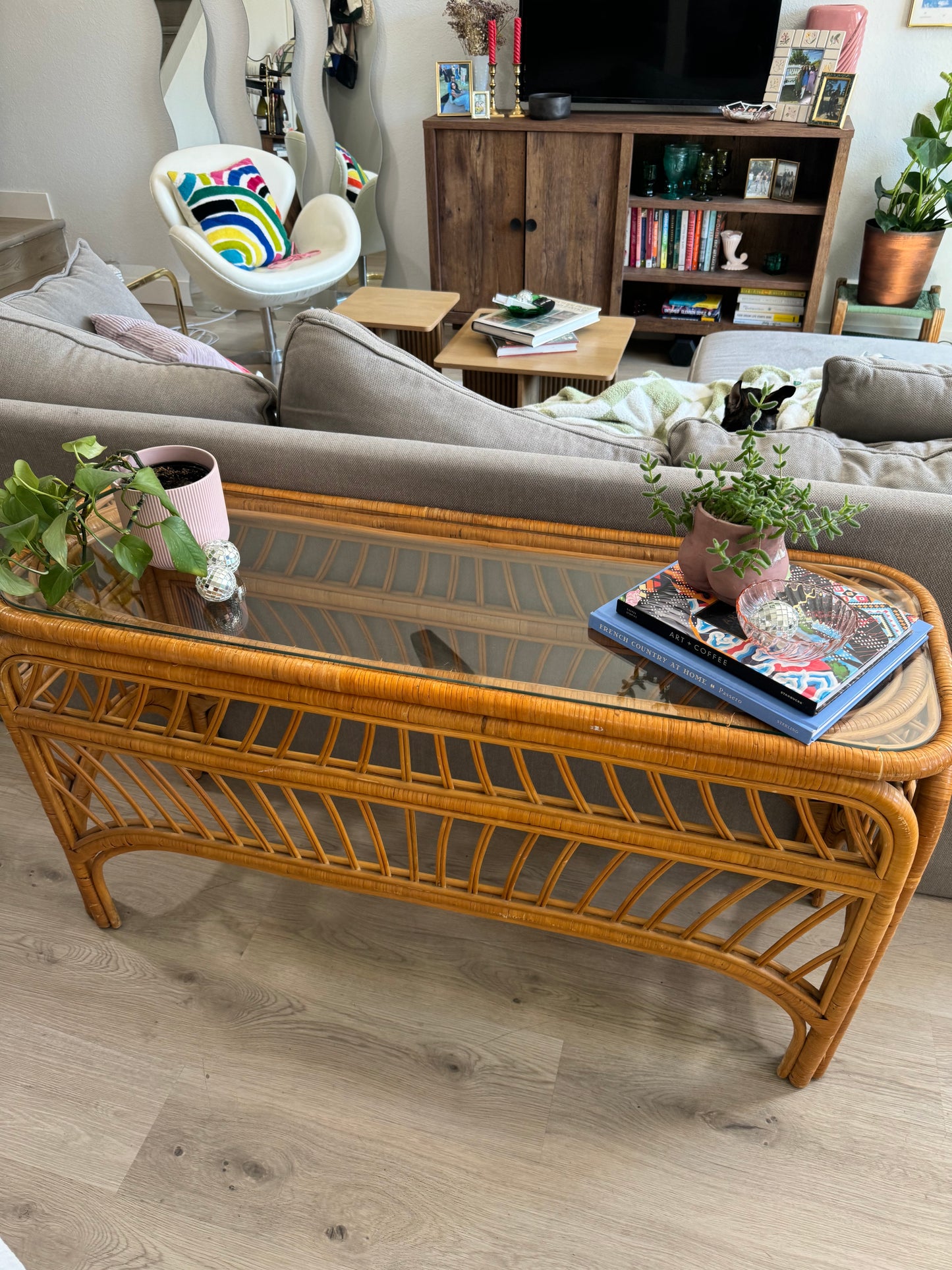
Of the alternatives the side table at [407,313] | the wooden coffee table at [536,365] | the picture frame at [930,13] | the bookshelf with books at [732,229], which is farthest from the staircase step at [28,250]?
the picture frame at [930,13]

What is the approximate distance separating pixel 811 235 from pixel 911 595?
2.88 metres

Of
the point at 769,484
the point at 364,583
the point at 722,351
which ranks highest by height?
the point at 769,484

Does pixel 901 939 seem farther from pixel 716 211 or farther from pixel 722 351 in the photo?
pixel 716 211

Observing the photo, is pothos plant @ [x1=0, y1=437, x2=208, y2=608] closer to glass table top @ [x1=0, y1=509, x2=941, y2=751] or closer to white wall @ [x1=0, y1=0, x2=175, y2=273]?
glass table top @ [x1=0, y1=509, x2=941, y2=751]

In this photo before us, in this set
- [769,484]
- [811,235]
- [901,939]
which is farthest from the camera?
[811,235]

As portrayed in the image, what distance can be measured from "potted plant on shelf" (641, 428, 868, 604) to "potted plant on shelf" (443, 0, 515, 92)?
2.93m

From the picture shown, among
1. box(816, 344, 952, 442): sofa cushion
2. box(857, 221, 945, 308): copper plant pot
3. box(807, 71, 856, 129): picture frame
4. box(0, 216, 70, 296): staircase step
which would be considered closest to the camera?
box(816, 344, 952, 442): sofa cushion

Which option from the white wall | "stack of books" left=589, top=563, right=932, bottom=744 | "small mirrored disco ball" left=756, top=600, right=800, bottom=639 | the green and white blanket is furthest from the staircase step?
"small mirrored disco ball" left=756, top=600, right=800, bottom=639

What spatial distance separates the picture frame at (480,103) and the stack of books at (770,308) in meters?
1.17

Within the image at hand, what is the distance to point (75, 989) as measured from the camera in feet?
4.53

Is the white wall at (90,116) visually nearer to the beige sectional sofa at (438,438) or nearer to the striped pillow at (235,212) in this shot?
the striped pillow at (235,212)

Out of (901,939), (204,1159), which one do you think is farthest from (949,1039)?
(204,1159)

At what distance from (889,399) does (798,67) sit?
2.39 metres

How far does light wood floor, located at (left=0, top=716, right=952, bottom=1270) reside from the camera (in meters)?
1.10
